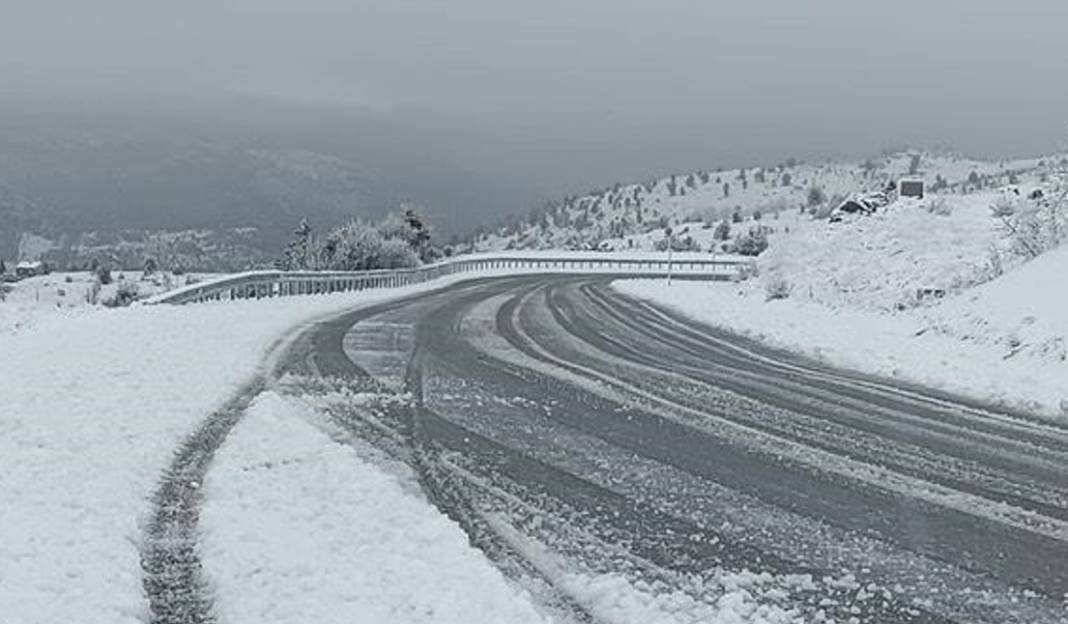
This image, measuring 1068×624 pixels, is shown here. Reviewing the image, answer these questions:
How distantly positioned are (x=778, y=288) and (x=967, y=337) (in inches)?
510

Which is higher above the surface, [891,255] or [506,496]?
[891,255]

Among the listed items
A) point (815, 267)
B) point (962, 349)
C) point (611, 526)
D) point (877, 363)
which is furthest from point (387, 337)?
point (815, 267)

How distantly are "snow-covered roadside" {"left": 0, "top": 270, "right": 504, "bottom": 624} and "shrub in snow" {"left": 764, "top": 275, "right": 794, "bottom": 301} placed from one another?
57.2 ft

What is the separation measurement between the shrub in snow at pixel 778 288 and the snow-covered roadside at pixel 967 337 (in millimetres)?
4422

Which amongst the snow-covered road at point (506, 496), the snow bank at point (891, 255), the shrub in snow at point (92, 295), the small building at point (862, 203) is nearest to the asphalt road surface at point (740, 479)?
the snow-covered road at point (506, 496)

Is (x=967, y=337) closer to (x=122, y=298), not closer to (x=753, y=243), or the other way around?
(x=122, y=298)

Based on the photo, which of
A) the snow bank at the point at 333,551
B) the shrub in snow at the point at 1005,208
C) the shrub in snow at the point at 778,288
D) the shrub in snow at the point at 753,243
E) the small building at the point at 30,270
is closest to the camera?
the snow bank at the point at 333,551

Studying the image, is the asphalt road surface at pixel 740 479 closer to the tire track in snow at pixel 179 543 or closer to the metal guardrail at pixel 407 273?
the tire track in snow at pixel 179 543

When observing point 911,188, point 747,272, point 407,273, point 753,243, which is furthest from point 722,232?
point 407,273

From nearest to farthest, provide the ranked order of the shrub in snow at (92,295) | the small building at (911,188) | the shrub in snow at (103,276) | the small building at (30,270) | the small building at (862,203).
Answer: the small building at (911,188) < the small building at (862,203) < the shrub in snow at (92,295) < the shrub in snow at (103,276) < the small building at (30,270)

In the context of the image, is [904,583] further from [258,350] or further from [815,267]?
[815,267]

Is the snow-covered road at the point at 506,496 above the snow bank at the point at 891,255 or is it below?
below

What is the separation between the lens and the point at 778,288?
107 feet

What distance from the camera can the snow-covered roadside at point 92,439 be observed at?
219 inches
